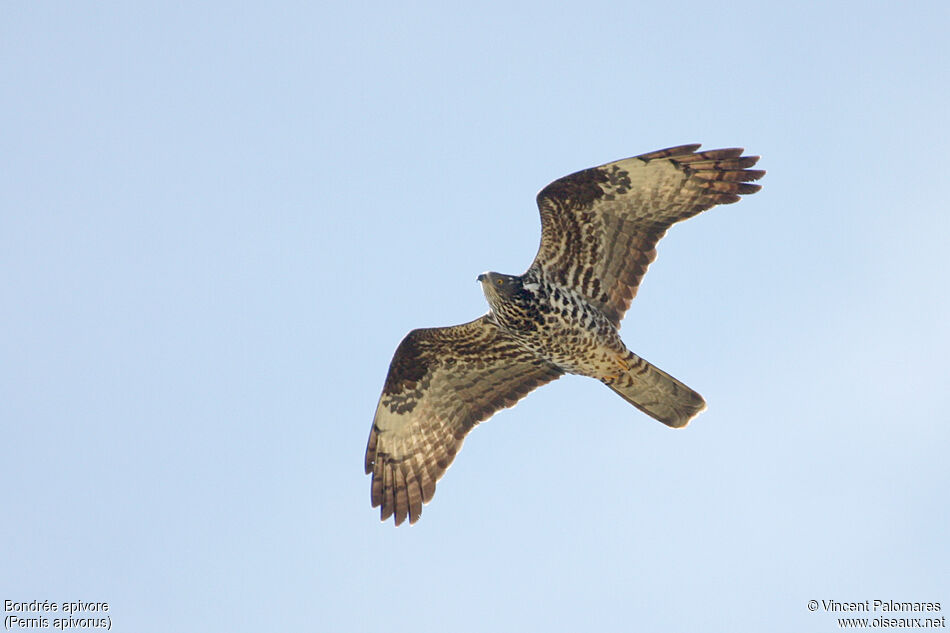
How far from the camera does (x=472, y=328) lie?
12102 millimetres

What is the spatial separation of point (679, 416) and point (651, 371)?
674mm

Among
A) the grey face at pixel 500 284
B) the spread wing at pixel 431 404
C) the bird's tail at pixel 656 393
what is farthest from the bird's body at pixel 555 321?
the spread wing at pixel 431 404

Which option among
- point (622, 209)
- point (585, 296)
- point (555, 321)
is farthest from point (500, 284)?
point (622, 209)

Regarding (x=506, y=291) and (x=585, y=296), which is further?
(x=585, y=296)

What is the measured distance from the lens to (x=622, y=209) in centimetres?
1159

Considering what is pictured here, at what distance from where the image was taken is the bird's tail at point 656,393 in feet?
38.1

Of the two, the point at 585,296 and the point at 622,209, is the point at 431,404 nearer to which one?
the point at 585,296

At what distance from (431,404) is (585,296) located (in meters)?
2.27

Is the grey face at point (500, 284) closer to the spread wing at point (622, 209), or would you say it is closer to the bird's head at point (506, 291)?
the bird's head at point (506, 291)

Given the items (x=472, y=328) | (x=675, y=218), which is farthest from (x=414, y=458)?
(x=675, y=218)

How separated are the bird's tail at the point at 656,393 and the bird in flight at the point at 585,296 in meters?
0.01

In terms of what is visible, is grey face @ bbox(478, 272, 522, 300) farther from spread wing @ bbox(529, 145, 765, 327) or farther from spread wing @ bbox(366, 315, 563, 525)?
spread wing @ bbox(366, 315, 563, 525)

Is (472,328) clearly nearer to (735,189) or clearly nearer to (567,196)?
(567,196)

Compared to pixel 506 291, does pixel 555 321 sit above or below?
below
